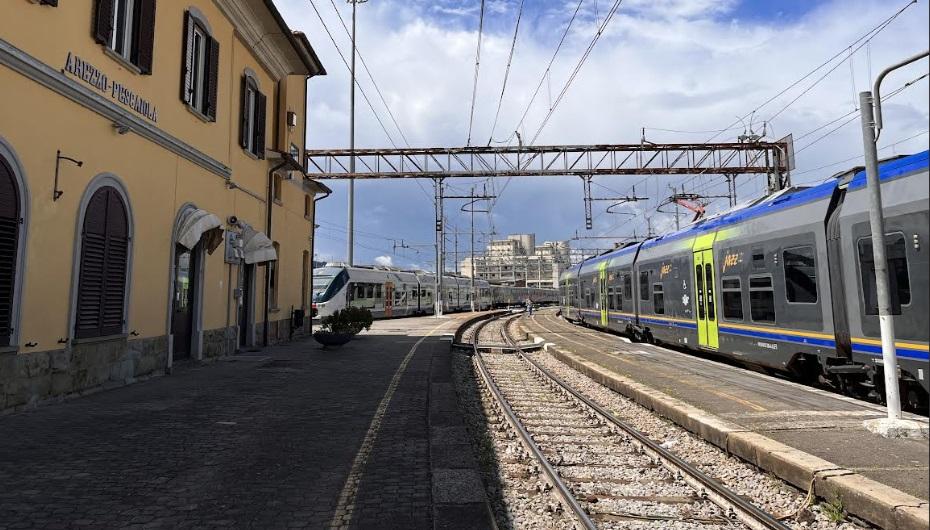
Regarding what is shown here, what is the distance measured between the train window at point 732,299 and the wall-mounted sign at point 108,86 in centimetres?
1180

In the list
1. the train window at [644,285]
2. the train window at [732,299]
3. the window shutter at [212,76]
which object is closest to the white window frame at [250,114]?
the window shutter at [212,76]

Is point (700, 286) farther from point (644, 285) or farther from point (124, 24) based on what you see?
point (124, 24)

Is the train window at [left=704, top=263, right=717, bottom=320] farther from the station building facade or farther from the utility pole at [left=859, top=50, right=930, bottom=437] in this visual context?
the station building facade

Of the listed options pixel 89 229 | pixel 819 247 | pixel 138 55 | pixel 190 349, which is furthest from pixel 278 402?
pixel 819 247

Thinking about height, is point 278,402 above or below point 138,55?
below

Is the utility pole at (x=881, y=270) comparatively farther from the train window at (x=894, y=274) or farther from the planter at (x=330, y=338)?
the planter at (x=330, y=338)

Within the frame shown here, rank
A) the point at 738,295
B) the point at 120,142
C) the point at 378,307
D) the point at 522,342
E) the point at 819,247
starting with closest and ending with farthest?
the point at 819,247
the point at 120,142
the point at 738,295
the point at 522,342
the point at 378,307

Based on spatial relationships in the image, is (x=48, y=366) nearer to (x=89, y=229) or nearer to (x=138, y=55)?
(x=89, y=229)

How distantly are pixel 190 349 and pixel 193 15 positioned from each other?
7213mm

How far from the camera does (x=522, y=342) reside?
21.5 metres

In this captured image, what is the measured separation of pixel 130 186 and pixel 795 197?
1158 cm

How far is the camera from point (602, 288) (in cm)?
2258

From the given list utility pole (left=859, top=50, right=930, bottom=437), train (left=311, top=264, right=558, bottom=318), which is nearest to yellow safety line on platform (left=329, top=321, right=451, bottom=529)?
utility pole (left=859, top=50, right=930, bottom=437)

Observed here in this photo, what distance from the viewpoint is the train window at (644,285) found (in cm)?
1680
